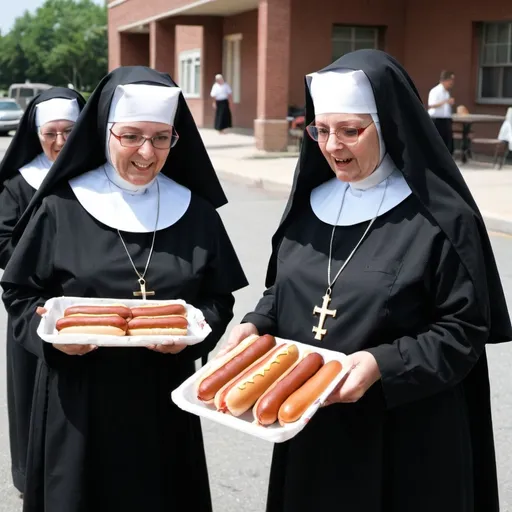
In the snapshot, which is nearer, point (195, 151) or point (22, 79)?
point (195, 151)

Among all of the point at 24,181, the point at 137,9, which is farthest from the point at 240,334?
the point at 137,9

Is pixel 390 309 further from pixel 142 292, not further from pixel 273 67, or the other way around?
pixel 273 67

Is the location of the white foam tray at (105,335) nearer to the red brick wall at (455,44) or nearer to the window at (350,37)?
the red brick wall at (455,44)

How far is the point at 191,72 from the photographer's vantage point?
110 ft

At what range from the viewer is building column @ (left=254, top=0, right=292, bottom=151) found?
2017 cm

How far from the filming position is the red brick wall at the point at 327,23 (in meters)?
24.2

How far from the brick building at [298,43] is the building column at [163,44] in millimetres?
35

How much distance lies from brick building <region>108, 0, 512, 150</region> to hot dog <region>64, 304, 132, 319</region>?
18.1 metres

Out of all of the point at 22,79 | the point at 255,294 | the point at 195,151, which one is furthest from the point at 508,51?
the point at 22,79

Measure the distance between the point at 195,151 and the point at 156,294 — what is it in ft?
1.99

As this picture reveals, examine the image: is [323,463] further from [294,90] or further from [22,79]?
[22,79]

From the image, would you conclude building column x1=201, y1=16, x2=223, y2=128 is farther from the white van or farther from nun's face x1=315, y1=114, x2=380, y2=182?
nun's face x1=315, y1=114, x2=380, y2=182

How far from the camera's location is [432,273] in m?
2.57

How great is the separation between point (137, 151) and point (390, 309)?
107 centimetres
